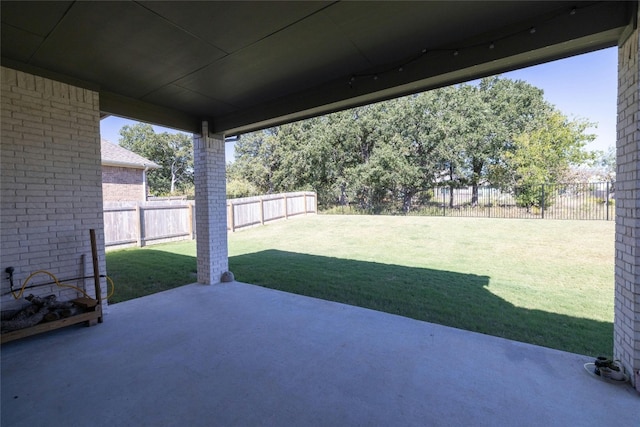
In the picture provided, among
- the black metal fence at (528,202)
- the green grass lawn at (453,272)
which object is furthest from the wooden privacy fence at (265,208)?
the black metal fence at (528,202)

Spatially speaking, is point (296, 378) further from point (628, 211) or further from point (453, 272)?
point (453, 272)

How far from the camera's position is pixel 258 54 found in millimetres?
2898

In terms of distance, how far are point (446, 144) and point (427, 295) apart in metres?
15.1

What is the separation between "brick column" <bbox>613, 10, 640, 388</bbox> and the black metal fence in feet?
37.4

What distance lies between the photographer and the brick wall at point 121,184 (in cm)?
1330

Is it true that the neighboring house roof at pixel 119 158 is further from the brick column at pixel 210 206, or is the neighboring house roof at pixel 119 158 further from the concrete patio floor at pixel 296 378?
the concrete patio floor at pixel 296 378

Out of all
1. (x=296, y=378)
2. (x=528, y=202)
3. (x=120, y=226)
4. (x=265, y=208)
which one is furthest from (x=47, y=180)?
(x=528, y=202)

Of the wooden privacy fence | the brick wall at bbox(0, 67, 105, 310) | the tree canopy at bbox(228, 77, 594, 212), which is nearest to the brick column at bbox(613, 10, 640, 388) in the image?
the brick wall at bbox(0, 67, 105, 310)

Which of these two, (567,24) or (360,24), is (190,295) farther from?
(567,24)

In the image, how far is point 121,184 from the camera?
13.8 meters

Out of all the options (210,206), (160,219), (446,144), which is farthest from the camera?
(446,144)

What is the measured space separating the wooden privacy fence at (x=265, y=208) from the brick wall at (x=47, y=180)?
8280 mm

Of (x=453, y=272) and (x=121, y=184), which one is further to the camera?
(x=121, y=184)

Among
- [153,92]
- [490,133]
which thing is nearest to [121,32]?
[153,92]
